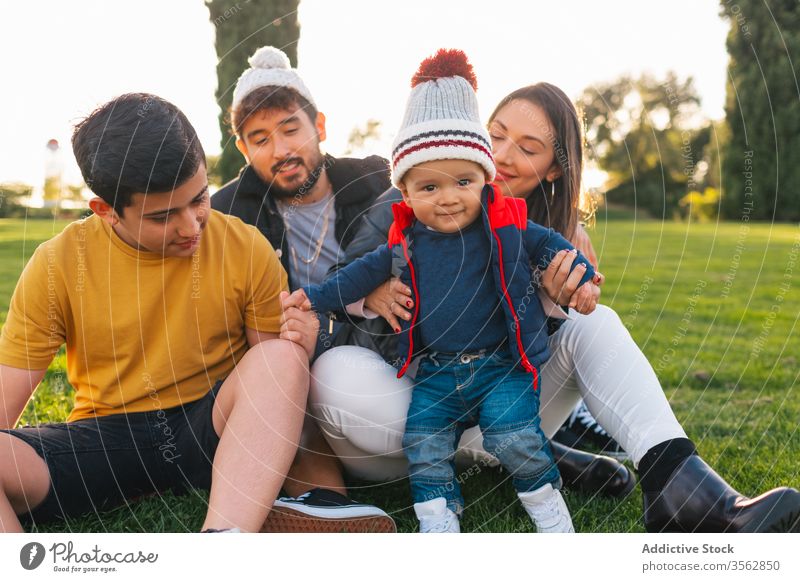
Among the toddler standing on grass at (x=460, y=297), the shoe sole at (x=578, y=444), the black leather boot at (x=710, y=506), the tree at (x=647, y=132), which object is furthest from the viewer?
the shoe sole at (x=578, y=444)

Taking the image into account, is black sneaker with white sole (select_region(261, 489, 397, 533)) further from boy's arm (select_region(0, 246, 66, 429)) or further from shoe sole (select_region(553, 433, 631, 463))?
shoe sole (select_region(553, 433, 631, 463))

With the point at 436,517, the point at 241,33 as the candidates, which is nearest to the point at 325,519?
the point at 436,517

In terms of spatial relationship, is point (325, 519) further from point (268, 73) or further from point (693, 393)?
point (693, 393)

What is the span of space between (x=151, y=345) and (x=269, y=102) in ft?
2.72

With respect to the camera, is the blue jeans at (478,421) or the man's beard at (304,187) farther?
the man's beard at (304,187)

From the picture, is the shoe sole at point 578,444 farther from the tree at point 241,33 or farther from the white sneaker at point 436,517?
the tree at point 241,33

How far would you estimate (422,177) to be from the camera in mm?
1967

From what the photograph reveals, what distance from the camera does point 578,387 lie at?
2193 mm

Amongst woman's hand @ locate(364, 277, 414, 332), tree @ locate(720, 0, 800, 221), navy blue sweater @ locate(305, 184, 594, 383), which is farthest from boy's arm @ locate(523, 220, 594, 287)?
tree @ locate(720, 0, 800, 221)

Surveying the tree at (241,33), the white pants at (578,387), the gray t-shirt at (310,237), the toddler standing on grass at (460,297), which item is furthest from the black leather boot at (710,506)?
the tree at (241,33)

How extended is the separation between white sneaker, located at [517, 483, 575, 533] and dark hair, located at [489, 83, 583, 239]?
31.5 inches

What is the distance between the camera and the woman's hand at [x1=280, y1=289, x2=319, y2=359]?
2025 mm

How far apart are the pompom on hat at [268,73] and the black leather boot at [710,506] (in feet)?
5.10

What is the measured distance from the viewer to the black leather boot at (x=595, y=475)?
2361mm
